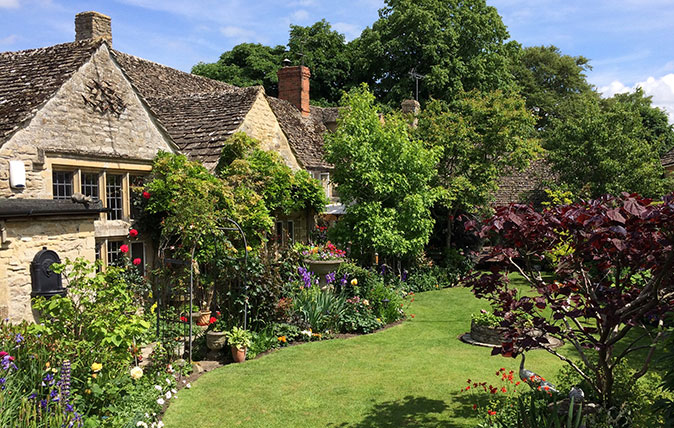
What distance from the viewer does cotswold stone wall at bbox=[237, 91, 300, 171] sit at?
53.2 feet

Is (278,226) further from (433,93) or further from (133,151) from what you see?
(433,93)

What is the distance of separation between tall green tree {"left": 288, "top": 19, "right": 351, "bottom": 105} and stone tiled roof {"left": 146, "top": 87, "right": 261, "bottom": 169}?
77.5ft

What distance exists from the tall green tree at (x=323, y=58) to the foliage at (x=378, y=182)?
23564 millimetres

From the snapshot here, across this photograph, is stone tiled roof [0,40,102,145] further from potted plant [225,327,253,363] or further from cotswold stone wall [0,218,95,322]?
potted plant [225,327,253,363]

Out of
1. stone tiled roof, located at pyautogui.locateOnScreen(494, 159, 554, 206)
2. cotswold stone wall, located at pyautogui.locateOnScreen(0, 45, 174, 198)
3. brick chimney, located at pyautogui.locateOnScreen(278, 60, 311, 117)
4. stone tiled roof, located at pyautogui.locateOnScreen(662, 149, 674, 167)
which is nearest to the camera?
cotswold stone wall, located at pyautogui.locateOnScreen(0, 45, 174, 198)

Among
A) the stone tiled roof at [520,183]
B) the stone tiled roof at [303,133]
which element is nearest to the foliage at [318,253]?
the stone tiled roof at [303,133]

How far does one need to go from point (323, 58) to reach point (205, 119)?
27.9 meters

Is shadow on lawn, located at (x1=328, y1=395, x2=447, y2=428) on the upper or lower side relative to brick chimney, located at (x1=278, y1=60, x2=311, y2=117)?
lower

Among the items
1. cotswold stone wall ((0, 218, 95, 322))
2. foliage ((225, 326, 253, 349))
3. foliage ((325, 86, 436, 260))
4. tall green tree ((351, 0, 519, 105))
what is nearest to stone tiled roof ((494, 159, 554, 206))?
tall green tree ((351, 0, 519, 105))

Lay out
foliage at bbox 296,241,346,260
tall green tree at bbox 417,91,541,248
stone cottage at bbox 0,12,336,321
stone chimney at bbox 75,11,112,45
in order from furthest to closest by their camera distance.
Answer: tall green tree at bbox 417,91,541,248, stone chimney at bbox 75,11,112,45, foliage at bbox 296,241,346,260, stone cottage at bbox 0,12,336,321

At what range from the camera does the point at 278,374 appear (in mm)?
9812

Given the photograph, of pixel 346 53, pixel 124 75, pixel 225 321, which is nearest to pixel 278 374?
pixel 225 321

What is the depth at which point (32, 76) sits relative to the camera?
12273mm

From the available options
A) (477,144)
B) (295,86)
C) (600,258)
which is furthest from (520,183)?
(600,258)
